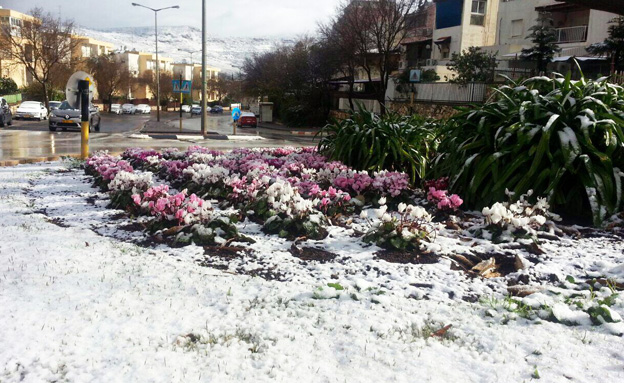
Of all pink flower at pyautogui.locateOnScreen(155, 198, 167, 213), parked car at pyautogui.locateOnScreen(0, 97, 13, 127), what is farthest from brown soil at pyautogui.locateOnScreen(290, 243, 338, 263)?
parked car at pyautogui.locateOnScreen(0, 97, 13, 127)

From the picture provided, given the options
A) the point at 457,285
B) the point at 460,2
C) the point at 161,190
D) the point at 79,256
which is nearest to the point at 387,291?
the point at 457,285

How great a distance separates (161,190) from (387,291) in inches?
117

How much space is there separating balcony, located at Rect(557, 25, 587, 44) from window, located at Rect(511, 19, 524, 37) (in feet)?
11.7

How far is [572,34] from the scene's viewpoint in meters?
34.3

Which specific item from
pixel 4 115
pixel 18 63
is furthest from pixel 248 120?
pixel 18 63

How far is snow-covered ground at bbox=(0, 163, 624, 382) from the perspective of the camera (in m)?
2.43

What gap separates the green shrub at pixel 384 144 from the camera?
287 inches

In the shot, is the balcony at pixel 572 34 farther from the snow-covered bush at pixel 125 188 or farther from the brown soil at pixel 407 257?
the brown soil at pixel 407 257

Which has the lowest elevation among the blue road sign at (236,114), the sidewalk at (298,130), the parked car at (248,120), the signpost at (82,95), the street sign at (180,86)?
the sidewalk at (298,130)

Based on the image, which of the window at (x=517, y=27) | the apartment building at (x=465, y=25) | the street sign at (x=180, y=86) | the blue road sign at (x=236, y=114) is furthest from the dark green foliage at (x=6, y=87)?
the window at (x=517, y=27)

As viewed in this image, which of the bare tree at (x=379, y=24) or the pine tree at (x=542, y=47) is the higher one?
the bare tree at (x=379, y=24)

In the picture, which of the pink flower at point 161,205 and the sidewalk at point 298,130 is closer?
the pink flower at point 161,205

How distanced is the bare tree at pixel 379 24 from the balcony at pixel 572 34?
345 inches

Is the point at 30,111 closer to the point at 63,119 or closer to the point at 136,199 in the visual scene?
the point at 63,119
